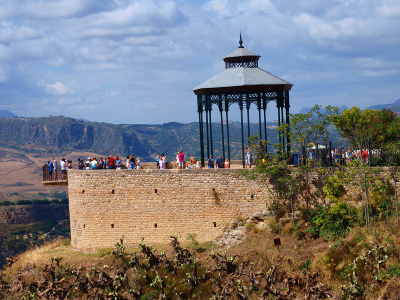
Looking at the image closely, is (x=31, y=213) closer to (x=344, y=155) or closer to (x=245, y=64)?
(x=245, y=64)

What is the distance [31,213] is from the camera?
97.1 m

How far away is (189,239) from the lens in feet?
69.6

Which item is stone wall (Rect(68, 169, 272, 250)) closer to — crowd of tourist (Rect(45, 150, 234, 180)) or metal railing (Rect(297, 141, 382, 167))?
crowd of tourist (Rect(45, 150, 234, 180))

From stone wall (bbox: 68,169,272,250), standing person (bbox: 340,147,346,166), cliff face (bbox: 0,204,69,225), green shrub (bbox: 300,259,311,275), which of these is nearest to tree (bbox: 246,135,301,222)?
stone wall (bbox: 68,169,272,250)

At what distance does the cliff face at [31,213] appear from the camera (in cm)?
9096

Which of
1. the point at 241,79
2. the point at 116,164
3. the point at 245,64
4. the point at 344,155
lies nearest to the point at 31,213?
the point at 116,164

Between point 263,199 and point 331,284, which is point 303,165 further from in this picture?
point 331,284

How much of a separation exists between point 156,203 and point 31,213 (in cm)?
8294

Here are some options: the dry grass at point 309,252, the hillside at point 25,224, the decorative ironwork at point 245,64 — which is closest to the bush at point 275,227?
the dry grass at point 309,252

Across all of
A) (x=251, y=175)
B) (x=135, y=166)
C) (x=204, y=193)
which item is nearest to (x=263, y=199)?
(x=251, y=175)

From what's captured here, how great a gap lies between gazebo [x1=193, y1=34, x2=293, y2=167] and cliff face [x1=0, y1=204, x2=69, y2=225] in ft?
245

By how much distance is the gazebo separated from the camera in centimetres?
2278

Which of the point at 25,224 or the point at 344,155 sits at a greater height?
the point at 344,155

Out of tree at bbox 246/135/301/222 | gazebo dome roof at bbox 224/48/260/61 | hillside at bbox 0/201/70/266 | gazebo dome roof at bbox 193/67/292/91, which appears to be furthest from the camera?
hillside at bbox 0/201/70/266
